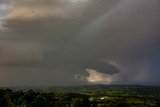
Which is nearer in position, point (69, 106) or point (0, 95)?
point (69, 106)

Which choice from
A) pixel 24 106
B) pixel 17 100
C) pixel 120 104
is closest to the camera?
pixel 24 106

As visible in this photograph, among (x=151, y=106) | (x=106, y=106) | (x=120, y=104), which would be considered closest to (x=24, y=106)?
(x=106, y=106)

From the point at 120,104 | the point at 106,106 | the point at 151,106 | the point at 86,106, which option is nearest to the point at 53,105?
the point at 86,106

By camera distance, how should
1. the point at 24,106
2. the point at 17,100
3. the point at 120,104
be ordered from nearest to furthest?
1. the point at 24,106
2. the point at 17,100
3. the point at 120,104

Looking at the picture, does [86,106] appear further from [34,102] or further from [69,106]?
[34,102]

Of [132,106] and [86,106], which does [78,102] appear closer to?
[86,106]

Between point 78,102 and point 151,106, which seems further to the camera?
point 151,106

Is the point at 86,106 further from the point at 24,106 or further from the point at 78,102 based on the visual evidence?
the point at 24,106
